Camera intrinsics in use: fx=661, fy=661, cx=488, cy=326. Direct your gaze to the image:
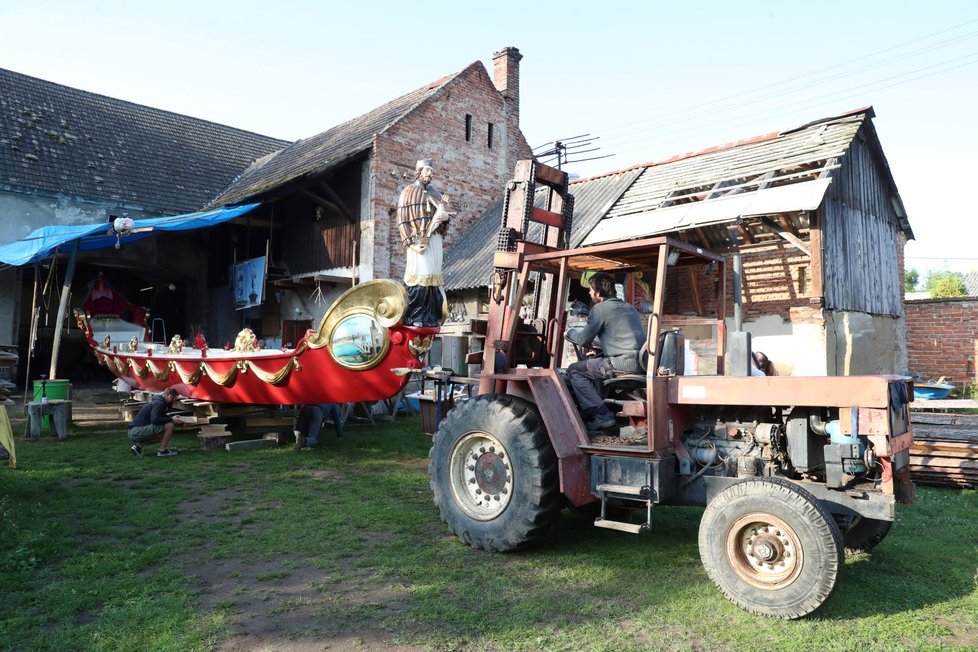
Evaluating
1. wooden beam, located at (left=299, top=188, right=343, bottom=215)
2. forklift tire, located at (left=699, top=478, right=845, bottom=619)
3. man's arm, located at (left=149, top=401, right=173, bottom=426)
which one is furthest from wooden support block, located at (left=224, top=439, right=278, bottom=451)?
Result: wooden beam, located at (left=299, top=188, right=343, bottom=215)

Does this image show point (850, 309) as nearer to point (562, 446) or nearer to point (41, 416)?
point (562, 446)

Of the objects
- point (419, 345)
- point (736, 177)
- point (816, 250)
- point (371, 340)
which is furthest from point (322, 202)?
point (816, 250)

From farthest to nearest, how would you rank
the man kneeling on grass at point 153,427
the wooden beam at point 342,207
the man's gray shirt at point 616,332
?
the wooden beam at point 342,207 < the man kneeling on grass at point 153,427 < the man's gray shirt at point 616,332

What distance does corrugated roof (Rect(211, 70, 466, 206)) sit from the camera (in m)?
14.8

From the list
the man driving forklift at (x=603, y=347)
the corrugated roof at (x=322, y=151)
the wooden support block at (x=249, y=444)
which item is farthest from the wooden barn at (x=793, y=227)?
the man driving forklift at (x=603, y=347)

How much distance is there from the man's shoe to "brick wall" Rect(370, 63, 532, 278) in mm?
10733

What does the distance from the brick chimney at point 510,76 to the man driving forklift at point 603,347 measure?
597 inches

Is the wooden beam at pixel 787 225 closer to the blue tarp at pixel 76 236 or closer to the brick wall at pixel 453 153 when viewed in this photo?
the brick wall at pixel 453 153

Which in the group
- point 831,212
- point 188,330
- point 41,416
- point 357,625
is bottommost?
point 357,625

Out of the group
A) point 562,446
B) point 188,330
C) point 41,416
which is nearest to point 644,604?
point 562,446

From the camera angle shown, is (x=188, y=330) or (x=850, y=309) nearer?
(x=850, y=309)

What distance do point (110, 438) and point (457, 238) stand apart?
390 inches

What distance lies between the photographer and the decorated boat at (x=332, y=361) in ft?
24.8

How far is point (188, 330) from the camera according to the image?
19.2 meters
